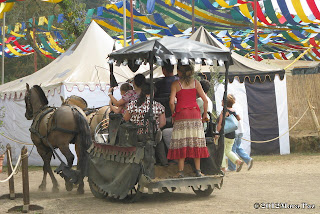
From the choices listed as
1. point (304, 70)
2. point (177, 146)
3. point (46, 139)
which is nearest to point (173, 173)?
point (177, 146)

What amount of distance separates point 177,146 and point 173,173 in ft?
1.59

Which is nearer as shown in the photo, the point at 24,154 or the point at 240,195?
the point at 24,154

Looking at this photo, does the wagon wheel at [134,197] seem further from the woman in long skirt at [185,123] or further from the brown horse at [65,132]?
the brown horse at [65,132]

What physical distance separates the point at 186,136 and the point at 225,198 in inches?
42.9

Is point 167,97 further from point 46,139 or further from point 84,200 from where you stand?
point 46,139

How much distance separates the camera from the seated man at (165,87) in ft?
26.6

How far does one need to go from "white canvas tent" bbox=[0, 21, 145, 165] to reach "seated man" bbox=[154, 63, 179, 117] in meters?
6.35

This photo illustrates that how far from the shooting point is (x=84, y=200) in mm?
8469

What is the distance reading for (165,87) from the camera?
8125 mm

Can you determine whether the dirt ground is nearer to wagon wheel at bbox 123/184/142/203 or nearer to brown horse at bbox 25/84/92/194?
wagon wheel at bbox 123/184/142/203

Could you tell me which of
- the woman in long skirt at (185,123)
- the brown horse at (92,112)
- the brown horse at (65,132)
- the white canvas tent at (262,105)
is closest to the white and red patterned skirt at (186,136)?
the woman in long skirt at (185,123)

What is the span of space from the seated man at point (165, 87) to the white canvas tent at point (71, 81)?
250 inches

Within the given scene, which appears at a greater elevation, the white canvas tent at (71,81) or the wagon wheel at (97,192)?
the white canvas tent at (71,81)

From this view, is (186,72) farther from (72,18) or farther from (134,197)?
(72,18)
